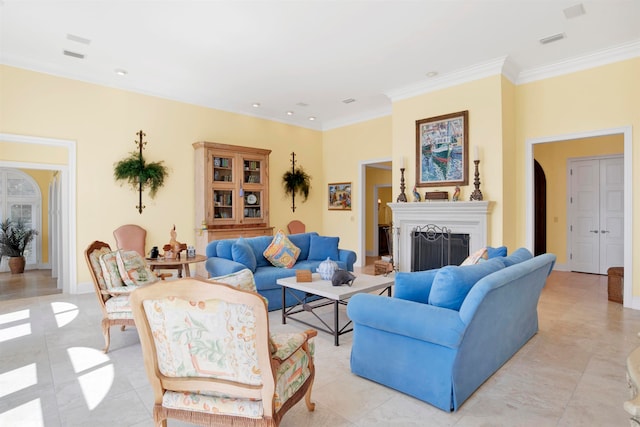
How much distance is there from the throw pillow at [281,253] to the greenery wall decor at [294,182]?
3006 millimetres

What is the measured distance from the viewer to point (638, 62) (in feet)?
14.5

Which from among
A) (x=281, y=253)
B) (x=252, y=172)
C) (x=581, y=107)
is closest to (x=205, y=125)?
(x=252, y=172)

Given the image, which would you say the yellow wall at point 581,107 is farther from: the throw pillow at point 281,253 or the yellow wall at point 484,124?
the throw pillow at point 281,253

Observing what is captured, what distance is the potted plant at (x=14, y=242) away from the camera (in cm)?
700

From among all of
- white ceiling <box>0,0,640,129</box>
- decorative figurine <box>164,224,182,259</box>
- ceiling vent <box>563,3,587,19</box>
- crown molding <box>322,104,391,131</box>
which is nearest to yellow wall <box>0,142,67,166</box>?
white ceiling <box>0,0,640,129</box>

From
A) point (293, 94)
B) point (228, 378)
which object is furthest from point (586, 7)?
point (228, 378)

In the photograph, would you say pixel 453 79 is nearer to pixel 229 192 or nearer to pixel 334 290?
pixel 334 290

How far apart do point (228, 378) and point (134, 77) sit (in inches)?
214

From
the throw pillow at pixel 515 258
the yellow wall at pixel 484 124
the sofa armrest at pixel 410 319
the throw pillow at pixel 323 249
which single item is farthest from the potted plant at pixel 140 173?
the throw pillow at pixel 515 258

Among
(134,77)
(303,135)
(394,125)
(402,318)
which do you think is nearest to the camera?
(402,318)

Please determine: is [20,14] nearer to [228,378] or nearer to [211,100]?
[211,100]

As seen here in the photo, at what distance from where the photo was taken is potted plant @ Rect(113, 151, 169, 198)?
5.59 m

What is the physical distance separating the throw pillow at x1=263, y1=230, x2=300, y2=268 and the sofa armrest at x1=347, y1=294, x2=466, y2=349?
7.69 ft

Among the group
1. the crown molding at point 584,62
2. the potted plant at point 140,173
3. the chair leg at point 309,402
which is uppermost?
the crown molding at point 584,62
